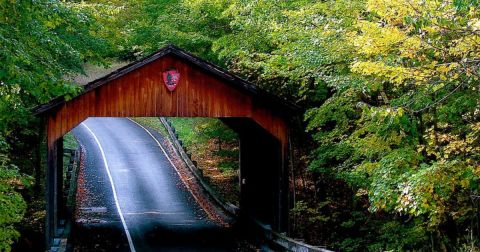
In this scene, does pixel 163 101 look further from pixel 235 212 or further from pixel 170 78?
pixel 235 212

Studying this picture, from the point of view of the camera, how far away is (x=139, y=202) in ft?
78.4

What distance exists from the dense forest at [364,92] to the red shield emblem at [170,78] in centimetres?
220

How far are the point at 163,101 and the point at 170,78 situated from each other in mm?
674

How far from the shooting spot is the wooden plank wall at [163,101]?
54.9 feet

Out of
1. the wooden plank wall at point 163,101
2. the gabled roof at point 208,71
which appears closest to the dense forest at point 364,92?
the gabled roof at point 208,71

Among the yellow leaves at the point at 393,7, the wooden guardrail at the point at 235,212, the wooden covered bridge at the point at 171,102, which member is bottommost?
the wooden guardrail at the point at 235,212

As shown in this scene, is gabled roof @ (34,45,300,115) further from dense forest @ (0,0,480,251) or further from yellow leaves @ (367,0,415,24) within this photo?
yellow leaves @ (367,0,415,24)

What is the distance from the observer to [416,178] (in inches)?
399

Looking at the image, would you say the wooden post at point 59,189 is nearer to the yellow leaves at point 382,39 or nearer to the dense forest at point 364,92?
the dense forest at point 364,92

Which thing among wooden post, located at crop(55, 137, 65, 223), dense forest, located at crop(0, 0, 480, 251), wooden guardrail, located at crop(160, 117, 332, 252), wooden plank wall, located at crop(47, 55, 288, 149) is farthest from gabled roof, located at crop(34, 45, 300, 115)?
wooden post, located at crop(55, 137, 65, 223)

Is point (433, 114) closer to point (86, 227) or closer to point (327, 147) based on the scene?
point (327, 147)

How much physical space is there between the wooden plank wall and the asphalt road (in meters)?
3.64

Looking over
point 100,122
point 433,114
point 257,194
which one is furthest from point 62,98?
point 100,122

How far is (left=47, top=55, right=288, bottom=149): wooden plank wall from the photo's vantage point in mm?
16734
